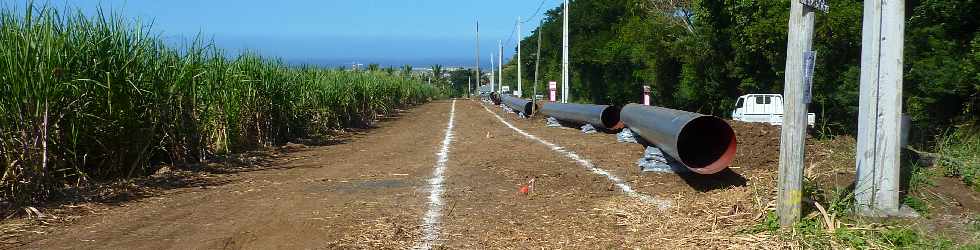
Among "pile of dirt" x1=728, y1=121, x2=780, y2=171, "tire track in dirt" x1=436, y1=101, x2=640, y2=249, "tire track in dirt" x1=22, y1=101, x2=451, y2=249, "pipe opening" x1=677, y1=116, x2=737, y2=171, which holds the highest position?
"pipe opening" x1=677, y1=116, x2=737, y2=171

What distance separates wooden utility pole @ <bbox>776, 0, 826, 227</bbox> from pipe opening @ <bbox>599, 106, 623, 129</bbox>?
13629 mm

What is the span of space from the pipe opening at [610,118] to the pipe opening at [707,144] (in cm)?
919

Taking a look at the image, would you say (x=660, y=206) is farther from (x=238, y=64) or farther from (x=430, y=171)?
(x=238, y=64)

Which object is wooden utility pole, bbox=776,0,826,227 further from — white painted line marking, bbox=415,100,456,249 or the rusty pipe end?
the rusty pipe end

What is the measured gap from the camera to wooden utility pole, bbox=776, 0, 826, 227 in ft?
21.1

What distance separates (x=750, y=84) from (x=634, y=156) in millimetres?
22706

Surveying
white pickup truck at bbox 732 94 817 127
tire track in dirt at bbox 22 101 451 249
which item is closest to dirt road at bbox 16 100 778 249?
tire track in dirt at bbox 22 101 451 249

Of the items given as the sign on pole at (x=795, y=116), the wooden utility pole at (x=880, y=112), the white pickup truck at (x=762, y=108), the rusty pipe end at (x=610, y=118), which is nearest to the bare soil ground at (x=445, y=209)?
the sign on pole at (x=795, y=116)

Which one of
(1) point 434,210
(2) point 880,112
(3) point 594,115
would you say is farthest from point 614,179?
(3) point 594,115

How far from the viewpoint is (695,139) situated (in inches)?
439

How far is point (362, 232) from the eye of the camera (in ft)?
23.8

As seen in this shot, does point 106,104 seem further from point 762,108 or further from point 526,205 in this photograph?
point 762,108

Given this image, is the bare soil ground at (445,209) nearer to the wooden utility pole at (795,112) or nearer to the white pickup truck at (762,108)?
the wooden utility pole at (795,112)

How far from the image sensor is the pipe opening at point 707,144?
9.62 metres
